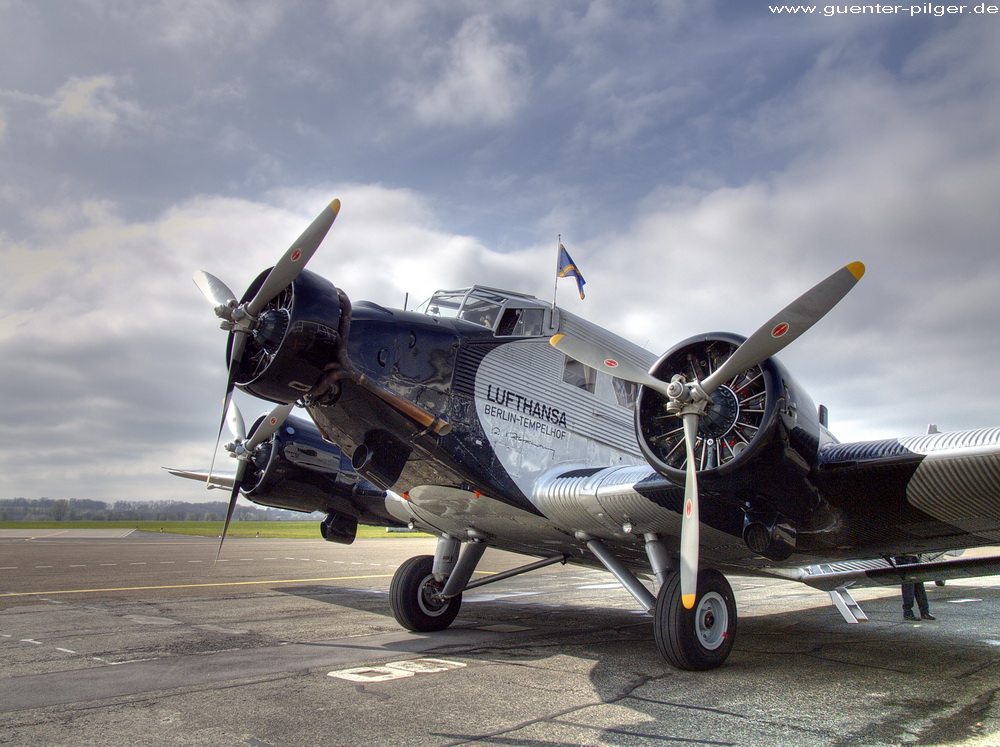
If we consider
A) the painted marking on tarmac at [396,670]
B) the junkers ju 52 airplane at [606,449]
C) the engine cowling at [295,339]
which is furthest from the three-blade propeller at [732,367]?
the engine cowling at [295,339]

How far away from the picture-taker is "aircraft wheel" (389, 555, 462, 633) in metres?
9.55

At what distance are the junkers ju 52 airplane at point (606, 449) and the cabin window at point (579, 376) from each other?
3 cm

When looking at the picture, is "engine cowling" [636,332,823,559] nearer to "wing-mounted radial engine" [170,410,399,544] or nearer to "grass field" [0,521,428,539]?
"wing-mounted radial engine" [170,410,399,544]

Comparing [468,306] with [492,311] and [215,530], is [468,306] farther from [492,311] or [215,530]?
[215,530]

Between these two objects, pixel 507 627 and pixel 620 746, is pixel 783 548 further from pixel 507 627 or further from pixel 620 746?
pixel 507 627

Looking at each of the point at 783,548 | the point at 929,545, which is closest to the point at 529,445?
the point at 783,548

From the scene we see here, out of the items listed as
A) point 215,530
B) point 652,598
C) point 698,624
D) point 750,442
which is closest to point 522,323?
point 750,442

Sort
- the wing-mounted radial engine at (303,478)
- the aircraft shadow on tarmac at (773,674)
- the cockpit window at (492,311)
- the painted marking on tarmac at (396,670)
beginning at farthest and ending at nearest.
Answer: the wing-mounted radial engine at (303,478)
the cockpit window at (492,311)
the painted marking on tarmac at (396,670)
the aircraft shadow on tarmac at (773,674)

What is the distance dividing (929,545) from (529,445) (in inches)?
189

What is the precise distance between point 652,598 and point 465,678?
249 cm

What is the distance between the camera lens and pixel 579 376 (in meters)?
9.01

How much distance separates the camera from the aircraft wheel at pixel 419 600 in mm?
9555

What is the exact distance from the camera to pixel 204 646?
8102 millimetres

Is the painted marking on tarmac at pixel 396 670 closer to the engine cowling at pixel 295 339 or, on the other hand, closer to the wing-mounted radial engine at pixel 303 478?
the engine cowling at pixel 295 339
